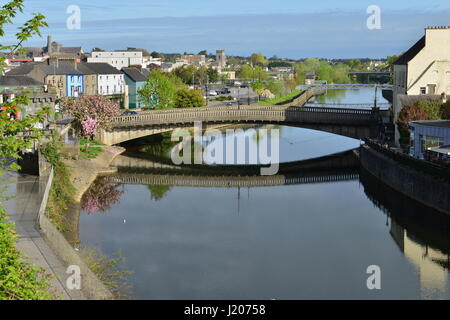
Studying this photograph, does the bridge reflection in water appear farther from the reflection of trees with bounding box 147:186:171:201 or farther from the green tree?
the green tree

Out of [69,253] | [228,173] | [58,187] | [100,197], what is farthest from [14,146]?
[228,173]

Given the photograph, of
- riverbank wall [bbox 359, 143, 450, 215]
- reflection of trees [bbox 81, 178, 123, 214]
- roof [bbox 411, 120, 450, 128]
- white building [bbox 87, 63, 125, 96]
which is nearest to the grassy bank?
reflection of trees [bbox 81, 178, 123, 214]

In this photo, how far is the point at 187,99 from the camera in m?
99.1

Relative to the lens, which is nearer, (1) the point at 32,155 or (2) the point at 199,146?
(1) the point at 32,155

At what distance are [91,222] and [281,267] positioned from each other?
1477cm

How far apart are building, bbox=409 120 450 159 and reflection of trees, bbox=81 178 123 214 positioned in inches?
916

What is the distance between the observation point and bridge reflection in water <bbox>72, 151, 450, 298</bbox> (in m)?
35.4

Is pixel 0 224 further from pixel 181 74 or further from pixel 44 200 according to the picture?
pixel 181 74

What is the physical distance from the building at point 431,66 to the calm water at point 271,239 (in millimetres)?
11695

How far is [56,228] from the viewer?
36.2 metres

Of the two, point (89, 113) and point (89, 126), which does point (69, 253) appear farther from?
point (89, 113)

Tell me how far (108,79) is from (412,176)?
81.1 meters

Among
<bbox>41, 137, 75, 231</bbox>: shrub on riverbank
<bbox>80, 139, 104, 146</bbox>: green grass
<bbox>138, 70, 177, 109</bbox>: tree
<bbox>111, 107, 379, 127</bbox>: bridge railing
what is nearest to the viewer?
<bbox>41, 137, 75, 231</bbox>: shrub on riverbank
